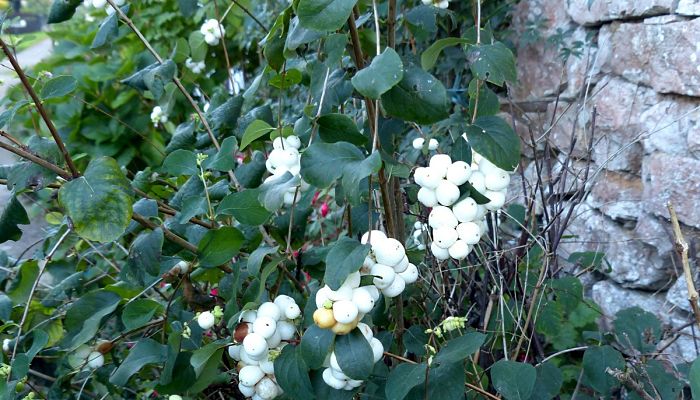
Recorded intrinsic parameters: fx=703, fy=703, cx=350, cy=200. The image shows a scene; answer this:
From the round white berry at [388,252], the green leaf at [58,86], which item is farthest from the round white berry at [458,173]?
the green leaf at [58,86]

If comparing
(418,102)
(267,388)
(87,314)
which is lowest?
(87,314)

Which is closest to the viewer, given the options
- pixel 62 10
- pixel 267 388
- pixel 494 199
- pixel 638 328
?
pixel 494 199

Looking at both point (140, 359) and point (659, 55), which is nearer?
point (140, 359)

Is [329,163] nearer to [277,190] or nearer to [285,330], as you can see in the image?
[277,190]

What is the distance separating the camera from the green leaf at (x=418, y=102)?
0.88m

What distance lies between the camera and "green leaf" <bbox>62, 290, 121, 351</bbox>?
120cm

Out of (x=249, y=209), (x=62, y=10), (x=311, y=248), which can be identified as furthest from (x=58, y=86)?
(x=311, y=248)

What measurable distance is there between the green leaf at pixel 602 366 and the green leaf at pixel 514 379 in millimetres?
231

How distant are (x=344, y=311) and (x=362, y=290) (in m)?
0.04

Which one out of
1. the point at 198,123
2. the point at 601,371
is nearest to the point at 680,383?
the point at 601,371

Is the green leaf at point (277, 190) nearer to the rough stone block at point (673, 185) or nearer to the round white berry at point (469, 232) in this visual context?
the round white berry at point (469, 232)

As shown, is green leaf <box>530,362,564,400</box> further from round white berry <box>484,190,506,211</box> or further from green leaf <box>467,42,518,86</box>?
green leaf <box>467,42,518,86</box>

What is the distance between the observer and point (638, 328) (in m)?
1.42

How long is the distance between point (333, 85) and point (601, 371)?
0.67 m
